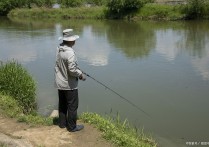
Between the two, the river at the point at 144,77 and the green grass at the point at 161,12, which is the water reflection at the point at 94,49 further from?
the green grass at the point at 161,12

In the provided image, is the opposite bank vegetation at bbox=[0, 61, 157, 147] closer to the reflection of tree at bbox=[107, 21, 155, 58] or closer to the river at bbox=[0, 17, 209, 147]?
the river at bbox=[0, 17, 209, 147]

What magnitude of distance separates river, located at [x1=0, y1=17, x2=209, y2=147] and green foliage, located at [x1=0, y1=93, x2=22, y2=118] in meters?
1.27

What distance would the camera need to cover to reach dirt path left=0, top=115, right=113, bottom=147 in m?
5.66

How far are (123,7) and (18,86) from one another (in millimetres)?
31847

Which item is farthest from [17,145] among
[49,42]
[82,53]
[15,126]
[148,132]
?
[49,42]

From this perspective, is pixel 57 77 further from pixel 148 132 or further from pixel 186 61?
pixel 186 61

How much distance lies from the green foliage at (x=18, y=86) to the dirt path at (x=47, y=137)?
1.94m

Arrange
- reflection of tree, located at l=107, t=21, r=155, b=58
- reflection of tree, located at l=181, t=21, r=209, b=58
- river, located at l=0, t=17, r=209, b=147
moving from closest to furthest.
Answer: river, located at l=0, t=17, r=209, b=147
reflection of tree, located at l=181, t=21, r=209, b=58
reflection of tree, located at l=107, t=21, r=155, b=58

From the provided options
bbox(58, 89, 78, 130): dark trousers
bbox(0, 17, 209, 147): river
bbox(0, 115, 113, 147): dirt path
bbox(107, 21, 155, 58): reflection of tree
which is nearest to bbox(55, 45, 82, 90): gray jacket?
bbox(58, 89, 78, 130): dark trousers

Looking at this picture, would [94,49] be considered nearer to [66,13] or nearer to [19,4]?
[66,13]

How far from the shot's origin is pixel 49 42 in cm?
2298

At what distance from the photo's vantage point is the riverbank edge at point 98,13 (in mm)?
35688

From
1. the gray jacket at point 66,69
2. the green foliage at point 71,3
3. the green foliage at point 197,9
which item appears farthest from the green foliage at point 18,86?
the green foliage at point 71,3

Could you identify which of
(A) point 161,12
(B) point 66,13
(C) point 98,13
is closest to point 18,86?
(A) point 161,12
